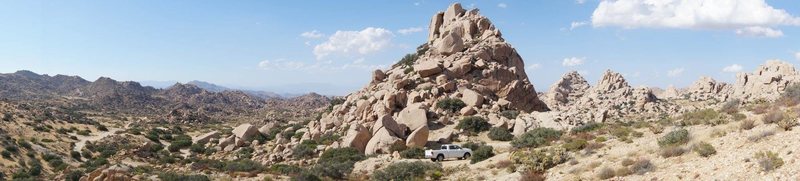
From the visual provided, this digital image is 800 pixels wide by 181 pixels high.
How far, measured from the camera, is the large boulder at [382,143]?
3853cm

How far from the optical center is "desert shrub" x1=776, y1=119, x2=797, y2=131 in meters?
19.5

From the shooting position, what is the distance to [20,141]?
4931 centimetres

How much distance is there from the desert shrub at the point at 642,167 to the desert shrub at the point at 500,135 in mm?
21903

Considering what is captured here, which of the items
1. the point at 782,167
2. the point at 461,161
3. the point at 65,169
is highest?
the point at 782,167

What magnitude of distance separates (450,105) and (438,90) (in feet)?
11.2

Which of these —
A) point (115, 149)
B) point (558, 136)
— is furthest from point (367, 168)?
point (115, 149)

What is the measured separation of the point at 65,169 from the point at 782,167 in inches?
1826

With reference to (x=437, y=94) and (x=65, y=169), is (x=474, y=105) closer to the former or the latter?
(x=437, y=94)

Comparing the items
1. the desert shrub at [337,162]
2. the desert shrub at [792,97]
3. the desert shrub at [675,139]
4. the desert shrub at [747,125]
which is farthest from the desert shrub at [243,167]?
the desert shrub at [792,97]

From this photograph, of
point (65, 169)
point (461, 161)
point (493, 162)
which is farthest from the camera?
point (65, 169)

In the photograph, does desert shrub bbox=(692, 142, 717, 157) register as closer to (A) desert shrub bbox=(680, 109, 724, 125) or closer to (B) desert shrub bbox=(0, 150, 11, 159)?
(A) desert shrub bbox=(680, 109, 724, 125)

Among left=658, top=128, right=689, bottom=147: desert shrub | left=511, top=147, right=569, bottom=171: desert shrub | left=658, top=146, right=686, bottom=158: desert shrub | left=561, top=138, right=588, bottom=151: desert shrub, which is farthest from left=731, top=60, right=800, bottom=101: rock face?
left=658, top=146, right=686, bottom=158: desert shrub

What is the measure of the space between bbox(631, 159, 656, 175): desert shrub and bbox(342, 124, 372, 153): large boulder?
24.1m

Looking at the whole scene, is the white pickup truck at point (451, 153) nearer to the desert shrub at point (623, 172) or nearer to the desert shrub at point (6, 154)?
the desert shrub at point (623, 172)
